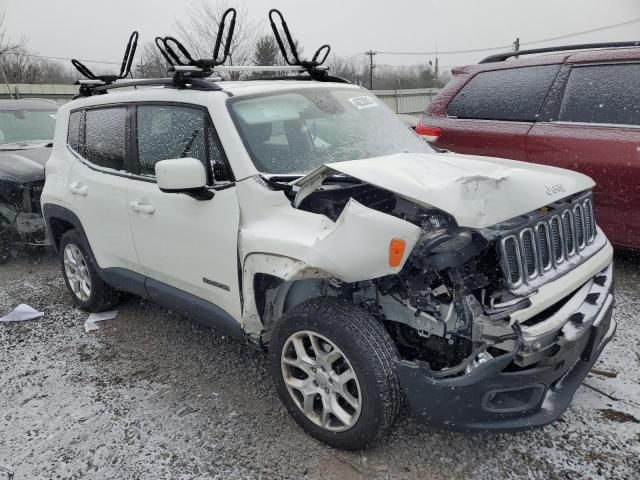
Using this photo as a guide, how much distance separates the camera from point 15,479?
2518mm

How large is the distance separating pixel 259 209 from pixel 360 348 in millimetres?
898

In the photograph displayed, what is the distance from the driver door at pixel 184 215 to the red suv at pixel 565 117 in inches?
110

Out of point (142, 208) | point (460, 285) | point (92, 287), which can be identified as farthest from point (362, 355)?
point (92, 287)

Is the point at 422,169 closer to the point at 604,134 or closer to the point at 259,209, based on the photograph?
the point at 259,209

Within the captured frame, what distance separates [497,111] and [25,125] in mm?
5858

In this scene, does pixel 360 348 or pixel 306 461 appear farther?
pixel 306 461

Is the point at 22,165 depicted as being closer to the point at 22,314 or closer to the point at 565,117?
the point at 22,314

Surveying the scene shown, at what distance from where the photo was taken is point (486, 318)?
210 centimetres

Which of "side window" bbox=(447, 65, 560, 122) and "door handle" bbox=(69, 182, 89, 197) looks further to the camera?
"side window" bbox=(447, 65, 560, 122)

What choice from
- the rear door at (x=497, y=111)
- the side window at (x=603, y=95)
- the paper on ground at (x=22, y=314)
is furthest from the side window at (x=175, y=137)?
the side window at (x=603, y=95)

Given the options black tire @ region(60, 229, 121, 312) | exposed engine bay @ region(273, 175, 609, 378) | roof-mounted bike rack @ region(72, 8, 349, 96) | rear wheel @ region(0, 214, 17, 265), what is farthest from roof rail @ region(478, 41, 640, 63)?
rear wheel @ region(0, 214, 17, 265)

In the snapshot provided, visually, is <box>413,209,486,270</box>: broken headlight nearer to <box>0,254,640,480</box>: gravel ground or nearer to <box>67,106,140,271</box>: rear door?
<box>0,254,640,480</box>: gravel ground

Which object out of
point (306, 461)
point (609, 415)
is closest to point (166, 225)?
point (306, 461)

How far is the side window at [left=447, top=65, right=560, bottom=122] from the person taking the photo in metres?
4.67
